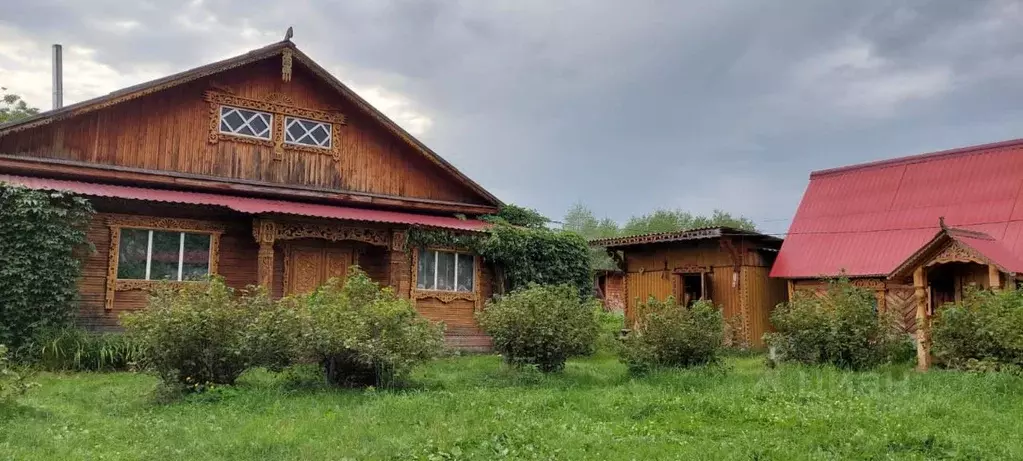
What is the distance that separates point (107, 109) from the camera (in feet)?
46.9

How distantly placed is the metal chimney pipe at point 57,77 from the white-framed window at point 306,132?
7165 millimetres

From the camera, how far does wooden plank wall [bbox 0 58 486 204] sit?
46.1 ft

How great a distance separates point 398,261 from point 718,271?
8610 millimetres

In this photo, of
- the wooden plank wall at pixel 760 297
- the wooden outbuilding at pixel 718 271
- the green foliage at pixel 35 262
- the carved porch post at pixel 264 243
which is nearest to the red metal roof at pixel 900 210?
the wooden plank wall at pixel 760 297

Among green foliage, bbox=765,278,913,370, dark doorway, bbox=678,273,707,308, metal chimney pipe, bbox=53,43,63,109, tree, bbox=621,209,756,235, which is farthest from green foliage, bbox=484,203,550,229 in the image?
tree, bbox=621,209,756,235

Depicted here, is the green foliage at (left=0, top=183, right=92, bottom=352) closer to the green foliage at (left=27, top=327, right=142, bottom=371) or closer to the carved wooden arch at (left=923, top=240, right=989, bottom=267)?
the green foliage at (left=27, top=327, right=142, bottom=371)

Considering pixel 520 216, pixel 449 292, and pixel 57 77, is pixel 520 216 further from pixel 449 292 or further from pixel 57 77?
pixel 57 77

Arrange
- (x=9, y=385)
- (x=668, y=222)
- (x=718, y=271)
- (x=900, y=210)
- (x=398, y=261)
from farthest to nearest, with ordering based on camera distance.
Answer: (x=668, y=222)
(x=718, y=271)
(x=900, y=210)
(x=398, y=261)
(x=9, y=385)

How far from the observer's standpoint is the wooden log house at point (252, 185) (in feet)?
44.3

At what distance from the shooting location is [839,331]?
1175cm

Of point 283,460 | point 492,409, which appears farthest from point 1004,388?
point 283,460

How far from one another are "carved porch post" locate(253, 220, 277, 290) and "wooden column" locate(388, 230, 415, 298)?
252cm

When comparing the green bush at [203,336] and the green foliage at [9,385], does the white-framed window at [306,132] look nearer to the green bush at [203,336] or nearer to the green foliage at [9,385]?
the green bush at [203,336]

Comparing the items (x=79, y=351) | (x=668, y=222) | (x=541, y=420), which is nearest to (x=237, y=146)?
(x=79, y=351)
